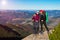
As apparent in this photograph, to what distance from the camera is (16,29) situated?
521 inches

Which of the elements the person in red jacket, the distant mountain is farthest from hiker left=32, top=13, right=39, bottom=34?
the distant mountain

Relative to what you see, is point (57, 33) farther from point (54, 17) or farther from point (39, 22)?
point (54, 17)

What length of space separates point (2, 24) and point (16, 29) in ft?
2.58

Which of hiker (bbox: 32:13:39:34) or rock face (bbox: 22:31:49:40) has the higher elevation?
hiker (bbox: 32:13:39:34)

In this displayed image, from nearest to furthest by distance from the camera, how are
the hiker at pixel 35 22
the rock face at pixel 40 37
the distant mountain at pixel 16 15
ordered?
the rock face at pixel 40 37, the hiker at pixel 35 22, the distant mountain at pixel 16 15

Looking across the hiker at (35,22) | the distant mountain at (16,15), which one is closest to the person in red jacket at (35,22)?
the hiker at (35,22)

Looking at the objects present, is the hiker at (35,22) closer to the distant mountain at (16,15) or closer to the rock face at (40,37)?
the rock face at (40,37)

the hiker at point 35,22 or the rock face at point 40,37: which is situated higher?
the hiker at point 35,22

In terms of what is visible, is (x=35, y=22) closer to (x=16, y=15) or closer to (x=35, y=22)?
(x=35, y=22)

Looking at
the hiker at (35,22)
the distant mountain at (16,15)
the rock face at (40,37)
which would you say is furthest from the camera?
the distant mountain at (16,15)

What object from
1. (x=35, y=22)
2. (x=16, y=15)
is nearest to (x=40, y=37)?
(x=35, y=22)

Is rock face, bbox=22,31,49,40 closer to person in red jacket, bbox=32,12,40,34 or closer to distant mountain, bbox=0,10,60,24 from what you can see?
person in red jacket, bbox=32,12,40,34

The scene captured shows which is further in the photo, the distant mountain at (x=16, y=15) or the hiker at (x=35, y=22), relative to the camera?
the distant mountain at (x=16, y=15)

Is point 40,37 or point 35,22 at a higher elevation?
point 35,22
